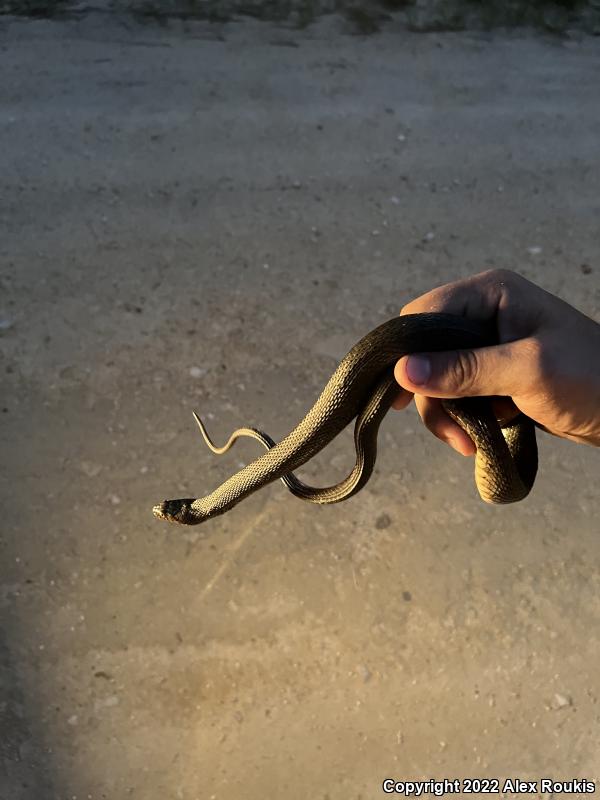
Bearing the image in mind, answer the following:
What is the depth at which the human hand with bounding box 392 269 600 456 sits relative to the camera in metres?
2.35

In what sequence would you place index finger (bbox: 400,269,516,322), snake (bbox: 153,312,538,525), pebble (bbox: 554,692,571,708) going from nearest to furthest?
1. snake (bbox: 153,312,538,525)
2. index finger (bbox: 400,269,516,322)
3. pebble (bbox: 554,692,571,708)

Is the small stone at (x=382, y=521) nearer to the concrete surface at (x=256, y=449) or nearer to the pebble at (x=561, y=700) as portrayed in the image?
the concrete surface at (x=256, y=449)

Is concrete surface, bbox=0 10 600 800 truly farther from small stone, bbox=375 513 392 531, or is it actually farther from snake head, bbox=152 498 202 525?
snake head, bbox=152 498 202 525

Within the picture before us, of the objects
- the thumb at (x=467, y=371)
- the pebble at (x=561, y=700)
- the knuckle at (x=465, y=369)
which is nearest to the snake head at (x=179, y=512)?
the thumb at (x=467, y=371)

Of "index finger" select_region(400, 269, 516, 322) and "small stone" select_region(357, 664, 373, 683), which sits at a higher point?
"index finger" select_region(400, 269, 516, 322)

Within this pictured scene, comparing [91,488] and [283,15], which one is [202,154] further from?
[91,488]

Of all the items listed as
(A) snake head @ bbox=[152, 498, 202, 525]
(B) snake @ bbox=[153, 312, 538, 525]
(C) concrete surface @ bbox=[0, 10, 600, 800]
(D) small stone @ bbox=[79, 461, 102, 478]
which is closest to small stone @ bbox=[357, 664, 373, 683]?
(C) concrete surface @ bbox=[0, 10, 600, 800]

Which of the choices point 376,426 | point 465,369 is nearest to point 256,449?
point 376,426

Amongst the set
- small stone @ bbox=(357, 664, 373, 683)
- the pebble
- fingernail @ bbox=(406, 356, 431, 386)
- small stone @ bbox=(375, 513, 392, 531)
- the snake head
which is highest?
fingernail @ bbox=(406, 356, 431, 386)

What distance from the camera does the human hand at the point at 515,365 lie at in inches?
92.5

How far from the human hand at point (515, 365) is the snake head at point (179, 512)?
980mm

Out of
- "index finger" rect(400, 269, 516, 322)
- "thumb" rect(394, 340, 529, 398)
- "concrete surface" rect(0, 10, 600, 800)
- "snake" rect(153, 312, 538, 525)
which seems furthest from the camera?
"concrete surface" rect(0, 10, 600, 800)

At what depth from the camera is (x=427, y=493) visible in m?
3.54

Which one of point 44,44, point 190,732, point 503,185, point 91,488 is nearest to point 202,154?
point 44,44
